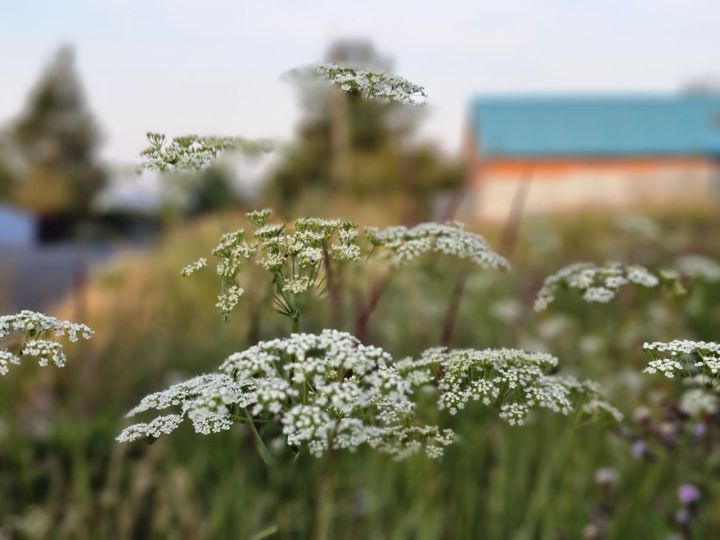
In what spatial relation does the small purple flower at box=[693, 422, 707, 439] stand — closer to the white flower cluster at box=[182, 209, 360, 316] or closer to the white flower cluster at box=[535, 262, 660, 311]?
the white flower cluster at box=[535, 262, 660, 311]

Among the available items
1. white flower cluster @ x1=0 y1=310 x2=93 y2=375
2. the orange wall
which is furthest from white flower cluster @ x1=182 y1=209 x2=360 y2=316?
the orange wall

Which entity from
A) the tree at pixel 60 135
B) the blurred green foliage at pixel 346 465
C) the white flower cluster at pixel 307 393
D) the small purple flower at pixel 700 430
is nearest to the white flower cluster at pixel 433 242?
the white flower cluster at pixel 307 393

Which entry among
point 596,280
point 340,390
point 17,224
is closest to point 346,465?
point 596,280

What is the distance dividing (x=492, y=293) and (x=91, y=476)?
21.0 feet

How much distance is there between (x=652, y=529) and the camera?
4.36m

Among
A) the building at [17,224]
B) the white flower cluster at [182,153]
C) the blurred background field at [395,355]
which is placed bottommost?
the building at [17,224]

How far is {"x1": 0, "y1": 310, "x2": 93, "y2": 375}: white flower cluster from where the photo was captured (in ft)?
5.05

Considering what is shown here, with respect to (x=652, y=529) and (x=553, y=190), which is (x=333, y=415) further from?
(x=553, y=190)

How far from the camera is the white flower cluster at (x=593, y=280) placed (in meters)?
2.05

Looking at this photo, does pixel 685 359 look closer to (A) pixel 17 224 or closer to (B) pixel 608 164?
(B) pixel 608 164

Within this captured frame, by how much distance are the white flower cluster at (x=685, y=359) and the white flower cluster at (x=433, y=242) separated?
435mm

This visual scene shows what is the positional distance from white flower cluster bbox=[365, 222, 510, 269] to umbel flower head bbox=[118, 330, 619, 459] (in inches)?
9.6

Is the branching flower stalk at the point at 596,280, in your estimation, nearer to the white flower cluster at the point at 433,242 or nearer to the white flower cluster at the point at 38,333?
the white flower cluster at the point at 433,242

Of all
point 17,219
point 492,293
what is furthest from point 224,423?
point 17,219
